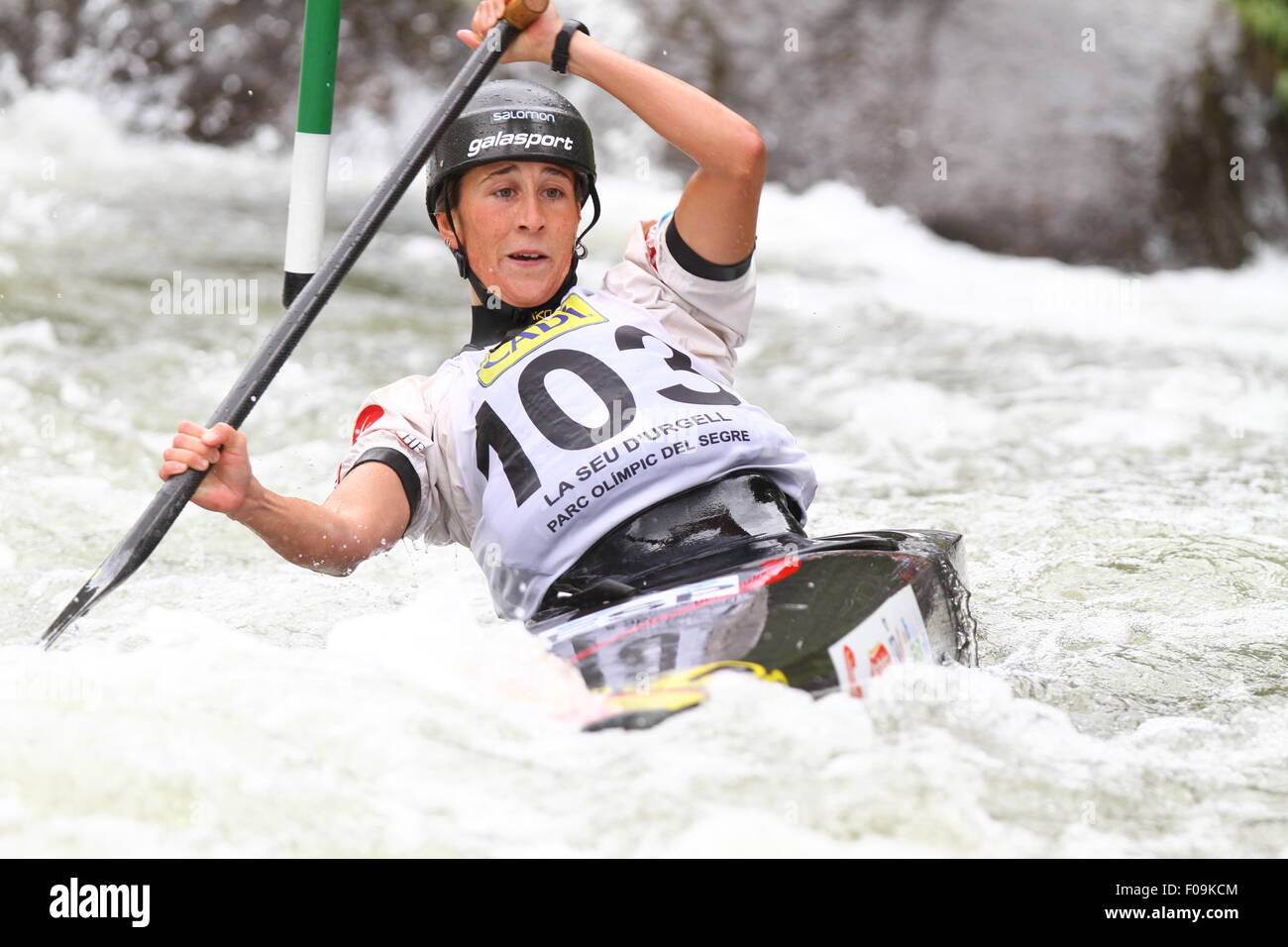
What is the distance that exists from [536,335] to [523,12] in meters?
0.70

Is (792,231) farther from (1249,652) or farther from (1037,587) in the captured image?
(1249,652)

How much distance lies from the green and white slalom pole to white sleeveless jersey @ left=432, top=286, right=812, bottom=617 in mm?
524

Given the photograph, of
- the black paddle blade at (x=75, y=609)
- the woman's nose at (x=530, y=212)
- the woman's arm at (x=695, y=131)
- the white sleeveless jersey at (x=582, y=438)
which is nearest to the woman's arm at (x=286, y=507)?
the white sleeveless jersey at (x=582, y=438)

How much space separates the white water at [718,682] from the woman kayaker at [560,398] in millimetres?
254

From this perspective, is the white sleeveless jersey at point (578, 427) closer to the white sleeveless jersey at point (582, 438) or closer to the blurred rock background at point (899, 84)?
the white sleeveless jersey at point (582, 438)

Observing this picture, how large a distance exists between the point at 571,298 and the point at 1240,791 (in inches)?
67.0

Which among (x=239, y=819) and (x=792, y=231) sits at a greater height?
(x=792, y=231)

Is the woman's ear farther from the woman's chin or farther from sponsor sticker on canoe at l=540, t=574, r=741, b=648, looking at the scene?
sponsor sticker on canoe at l=540, t=574, r=741, b=648

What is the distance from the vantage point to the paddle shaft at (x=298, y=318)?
2.86 meters

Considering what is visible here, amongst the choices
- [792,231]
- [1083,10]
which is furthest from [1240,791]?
[1083,10]

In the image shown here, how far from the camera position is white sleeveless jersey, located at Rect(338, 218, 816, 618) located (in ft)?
9.53

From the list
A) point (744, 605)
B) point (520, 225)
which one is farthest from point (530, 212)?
point (744, 605)

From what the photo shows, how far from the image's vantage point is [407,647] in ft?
8.91
